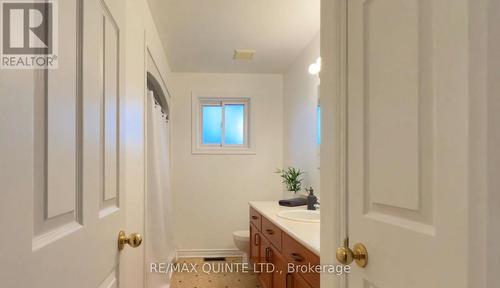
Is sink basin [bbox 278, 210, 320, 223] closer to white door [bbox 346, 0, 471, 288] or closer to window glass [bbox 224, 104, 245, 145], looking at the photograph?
white door [bbox 346, 0, 471, 288]

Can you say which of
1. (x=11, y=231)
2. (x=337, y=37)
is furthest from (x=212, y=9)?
(x=11, y=231)

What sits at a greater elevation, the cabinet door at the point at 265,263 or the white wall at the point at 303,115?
the white wall at the point at 303,115

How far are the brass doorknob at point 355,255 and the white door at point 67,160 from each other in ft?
2.28

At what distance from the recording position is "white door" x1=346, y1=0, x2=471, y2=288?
64 cm

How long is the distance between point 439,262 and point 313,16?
2.30m

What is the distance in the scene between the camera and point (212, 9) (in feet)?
8.16

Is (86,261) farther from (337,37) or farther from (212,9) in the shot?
(212,9)

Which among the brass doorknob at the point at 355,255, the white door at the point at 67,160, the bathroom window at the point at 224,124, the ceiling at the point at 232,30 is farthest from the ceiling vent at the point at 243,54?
the brass doorknob at the point at 355,255

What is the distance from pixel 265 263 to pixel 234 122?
82.0 inches

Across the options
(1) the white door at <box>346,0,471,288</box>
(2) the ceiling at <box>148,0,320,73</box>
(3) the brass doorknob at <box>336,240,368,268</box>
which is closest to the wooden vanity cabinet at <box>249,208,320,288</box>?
(3) the brass doorknob at <box>336,240,368,268</box>

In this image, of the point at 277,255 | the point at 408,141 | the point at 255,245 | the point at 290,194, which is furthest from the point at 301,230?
the point at 290,194

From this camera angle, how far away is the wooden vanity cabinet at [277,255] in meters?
1.64

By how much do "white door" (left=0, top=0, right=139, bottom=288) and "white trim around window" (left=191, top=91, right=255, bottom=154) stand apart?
306 centimetres

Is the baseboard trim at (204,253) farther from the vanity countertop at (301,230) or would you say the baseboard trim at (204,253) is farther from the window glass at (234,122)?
the vanity countertop at (301,230)
